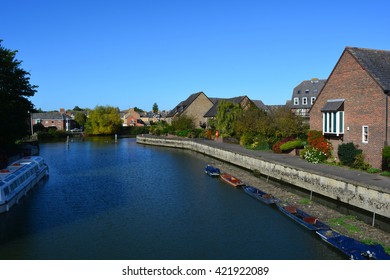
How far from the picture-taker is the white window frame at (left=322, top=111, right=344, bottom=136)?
29455 mm

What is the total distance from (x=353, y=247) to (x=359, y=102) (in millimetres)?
15918

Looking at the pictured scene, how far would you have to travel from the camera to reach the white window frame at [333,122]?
29.5 metres

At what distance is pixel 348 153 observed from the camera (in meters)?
27.0

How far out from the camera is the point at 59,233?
18.3 meters

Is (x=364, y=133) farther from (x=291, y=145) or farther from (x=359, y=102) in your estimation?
(x=291, y=145)

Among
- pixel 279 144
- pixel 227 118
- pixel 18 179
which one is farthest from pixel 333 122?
pixel 227 118

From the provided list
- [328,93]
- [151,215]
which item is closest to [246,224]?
[151,215]

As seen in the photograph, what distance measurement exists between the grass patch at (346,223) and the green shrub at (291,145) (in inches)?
641

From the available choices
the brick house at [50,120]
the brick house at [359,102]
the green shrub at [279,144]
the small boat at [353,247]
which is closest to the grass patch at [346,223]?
the small boat at [353,247]

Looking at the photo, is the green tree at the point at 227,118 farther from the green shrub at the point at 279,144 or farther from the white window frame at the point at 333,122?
the white window frame at the point at 333,122

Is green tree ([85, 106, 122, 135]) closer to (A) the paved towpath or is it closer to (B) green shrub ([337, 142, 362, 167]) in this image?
(A) the paved towpath

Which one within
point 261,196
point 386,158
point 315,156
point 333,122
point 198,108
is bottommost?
point 261,196

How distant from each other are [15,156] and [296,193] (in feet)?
107

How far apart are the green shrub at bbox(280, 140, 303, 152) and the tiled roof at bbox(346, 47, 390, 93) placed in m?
10.2
